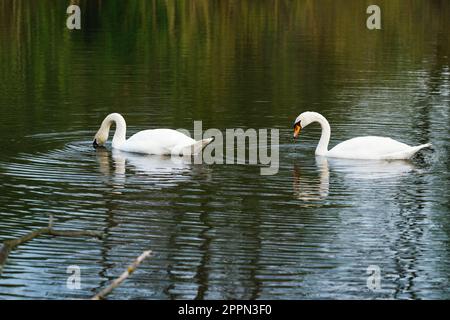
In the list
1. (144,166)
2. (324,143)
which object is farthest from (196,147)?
(324,143)

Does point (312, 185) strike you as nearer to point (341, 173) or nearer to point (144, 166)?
point (341, 173)

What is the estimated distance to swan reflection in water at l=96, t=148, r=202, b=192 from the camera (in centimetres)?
1466

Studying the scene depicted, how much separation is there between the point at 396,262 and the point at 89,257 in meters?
2.85

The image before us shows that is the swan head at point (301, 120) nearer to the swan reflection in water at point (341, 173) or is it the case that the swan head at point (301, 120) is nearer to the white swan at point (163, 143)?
the swan reflection in water at point (341, 173)

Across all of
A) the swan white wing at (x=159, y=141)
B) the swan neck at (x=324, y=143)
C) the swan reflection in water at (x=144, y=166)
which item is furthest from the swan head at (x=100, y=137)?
the swan neck at (x=324, y=143)

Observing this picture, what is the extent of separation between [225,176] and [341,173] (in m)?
1.59

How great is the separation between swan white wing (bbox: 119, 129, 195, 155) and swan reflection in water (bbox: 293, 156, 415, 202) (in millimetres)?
1780

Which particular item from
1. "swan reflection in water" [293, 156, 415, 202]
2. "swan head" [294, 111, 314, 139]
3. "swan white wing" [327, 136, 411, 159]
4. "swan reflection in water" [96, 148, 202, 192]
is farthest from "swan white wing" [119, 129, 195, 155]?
"swan white wing" [327, 136, 411, 159]

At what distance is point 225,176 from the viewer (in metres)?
14.6

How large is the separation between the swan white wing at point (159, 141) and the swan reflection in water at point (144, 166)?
10cm

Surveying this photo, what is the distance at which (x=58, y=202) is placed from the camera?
13.1 m

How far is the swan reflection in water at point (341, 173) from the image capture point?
13.8m
